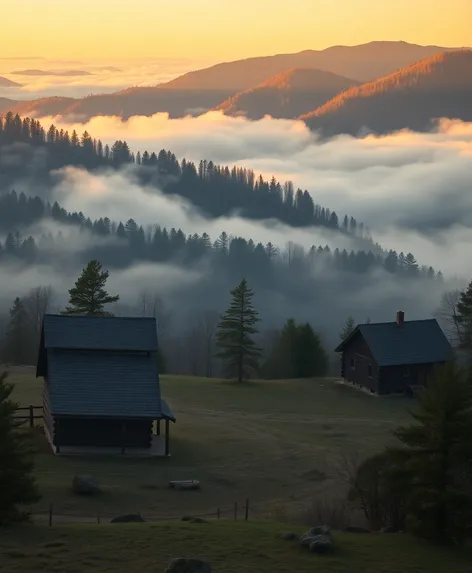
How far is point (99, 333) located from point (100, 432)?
5724 millimetres

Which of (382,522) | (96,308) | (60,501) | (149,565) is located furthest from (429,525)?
(96,308)

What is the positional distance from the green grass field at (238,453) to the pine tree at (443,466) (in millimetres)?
9900

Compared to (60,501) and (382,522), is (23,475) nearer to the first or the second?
(60,501)

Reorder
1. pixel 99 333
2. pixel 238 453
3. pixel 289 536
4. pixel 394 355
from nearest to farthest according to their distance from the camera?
pixel 289 536
pixel 238 453
pixel 99 333
pixel 394 355

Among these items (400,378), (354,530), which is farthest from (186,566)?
(400,378)

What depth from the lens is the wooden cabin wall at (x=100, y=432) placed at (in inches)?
2256

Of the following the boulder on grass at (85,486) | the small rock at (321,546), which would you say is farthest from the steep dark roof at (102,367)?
the small rock at (321,546)

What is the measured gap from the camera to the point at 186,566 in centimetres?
3194

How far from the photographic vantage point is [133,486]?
1992 inches

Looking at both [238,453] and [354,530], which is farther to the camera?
[238,453]

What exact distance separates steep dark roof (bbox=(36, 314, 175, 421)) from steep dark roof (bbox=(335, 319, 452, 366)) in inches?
1193

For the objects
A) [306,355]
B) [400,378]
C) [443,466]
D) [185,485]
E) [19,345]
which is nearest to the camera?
[443,466]

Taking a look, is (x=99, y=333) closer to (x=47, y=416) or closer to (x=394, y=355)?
(x=47, y=416)

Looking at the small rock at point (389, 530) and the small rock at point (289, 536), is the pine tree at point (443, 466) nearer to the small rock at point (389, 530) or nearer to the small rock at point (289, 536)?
the small rock at point (389, 530)
